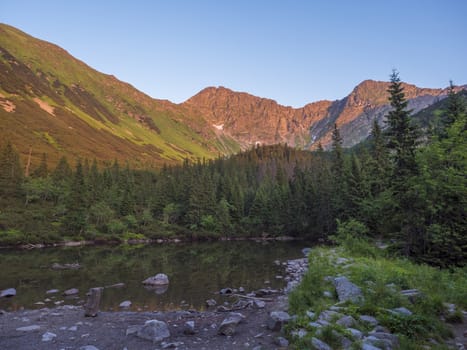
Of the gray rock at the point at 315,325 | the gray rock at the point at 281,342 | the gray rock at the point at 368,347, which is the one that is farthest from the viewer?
the gray rock at the point at 281,342

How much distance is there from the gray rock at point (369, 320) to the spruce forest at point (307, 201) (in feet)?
40.2

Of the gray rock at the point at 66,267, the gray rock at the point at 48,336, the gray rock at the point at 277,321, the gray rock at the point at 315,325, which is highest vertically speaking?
the gray rock at the point at 315,325

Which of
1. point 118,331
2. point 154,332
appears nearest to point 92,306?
point 118,331

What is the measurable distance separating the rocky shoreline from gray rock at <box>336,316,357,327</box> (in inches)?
75.5

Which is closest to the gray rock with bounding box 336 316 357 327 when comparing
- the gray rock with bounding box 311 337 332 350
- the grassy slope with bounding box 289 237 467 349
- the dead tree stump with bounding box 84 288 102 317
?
the grassy slope with bounding box 289 237 467 349

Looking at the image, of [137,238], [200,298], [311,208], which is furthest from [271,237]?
[200,298]

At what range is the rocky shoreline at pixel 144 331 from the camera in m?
11.7

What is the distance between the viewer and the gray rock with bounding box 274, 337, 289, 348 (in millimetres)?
10161

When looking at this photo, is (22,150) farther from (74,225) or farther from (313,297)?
(313,297)

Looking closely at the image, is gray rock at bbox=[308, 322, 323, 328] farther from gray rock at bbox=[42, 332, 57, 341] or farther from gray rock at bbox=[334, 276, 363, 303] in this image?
gray rock at bbox=[42, 332, 57, 341]

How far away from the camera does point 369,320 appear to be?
991 cm

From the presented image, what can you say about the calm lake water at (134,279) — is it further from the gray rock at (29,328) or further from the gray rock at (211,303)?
the gray rock at (29,328)

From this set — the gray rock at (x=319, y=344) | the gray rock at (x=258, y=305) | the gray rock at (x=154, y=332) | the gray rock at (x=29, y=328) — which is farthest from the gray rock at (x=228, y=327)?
the gray rock at (x=29, y=328)

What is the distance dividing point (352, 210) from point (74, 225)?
196 ft
